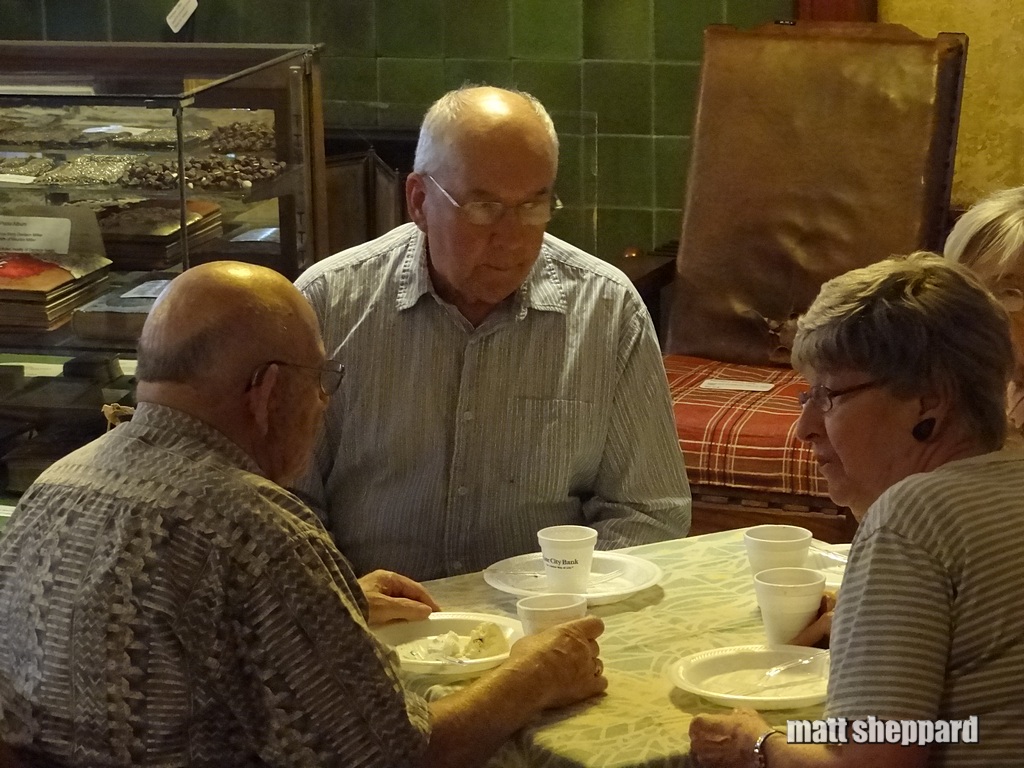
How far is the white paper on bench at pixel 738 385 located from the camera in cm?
385

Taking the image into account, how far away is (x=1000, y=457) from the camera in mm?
1593

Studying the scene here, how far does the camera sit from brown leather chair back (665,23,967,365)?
12.9ft

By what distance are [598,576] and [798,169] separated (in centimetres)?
211

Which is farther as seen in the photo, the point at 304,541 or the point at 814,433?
the point at 814,433

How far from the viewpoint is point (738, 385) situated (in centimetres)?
388

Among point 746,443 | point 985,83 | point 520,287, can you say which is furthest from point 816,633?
point 985,83

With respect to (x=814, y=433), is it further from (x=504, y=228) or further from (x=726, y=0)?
(x=726, y=0)

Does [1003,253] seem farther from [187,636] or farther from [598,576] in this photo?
[187,636]

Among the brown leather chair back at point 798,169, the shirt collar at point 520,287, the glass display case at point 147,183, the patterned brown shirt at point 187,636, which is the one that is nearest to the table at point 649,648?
the patterned brown shirt at point 187,636

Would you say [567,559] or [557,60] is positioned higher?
[557,60]

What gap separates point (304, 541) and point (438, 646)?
41cm

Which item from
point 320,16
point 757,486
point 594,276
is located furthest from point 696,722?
point 320,16

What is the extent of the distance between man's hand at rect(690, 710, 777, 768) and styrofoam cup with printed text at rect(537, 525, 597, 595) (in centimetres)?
46

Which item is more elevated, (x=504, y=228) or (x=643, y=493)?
(x=504, y=228)
